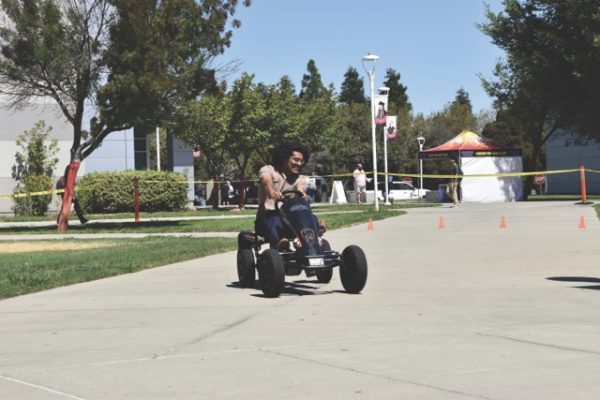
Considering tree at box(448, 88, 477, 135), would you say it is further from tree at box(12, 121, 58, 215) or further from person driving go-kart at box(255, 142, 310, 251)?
person driving go-kart at box(255, 142, 310, 251)

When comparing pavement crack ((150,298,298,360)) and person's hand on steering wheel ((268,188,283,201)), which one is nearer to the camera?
pavement crack ((150,298,298,360))

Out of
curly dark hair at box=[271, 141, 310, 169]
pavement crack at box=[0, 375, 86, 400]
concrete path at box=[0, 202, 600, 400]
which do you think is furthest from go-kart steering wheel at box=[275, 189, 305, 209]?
pavement crack at box=[0, 375, 86, 400]

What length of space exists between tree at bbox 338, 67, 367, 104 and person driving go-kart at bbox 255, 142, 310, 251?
88.0m

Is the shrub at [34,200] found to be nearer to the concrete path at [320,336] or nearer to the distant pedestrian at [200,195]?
the distant pedestrian at [200,195]

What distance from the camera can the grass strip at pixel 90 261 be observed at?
1113cm

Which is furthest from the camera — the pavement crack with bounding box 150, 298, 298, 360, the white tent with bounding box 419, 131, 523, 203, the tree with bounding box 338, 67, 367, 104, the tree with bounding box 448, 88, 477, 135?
the tree with bounding box 338, 67, 367, 104

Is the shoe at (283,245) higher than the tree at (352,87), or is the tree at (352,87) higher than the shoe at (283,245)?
the tree at (352,87)

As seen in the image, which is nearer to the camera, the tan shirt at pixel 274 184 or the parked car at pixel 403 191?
the tan shirt at pixel 274 184

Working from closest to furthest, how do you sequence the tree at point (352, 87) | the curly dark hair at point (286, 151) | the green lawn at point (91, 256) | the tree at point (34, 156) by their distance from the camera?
the curly dark hair at point (286, 151), the green lawn at point (91, 256), the tree at point (34, 156), the tree at point (352, 87)

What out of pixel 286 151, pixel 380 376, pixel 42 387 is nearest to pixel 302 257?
pixel 286 151

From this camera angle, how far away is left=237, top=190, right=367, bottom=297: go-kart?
9.28 m

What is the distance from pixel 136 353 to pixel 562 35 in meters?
31.0

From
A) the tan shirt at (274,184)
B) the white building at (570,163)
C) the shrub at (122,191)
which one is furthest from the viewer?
the white building at (570,163)

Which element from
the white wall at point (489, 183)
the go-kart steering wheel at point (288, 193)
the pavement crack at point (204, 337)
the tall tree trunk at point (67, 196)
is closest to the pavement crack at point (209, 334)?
the pavement crack at point (204, 337)
